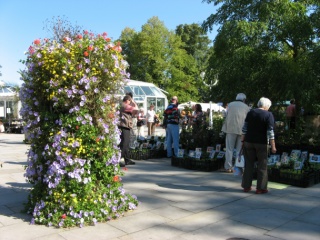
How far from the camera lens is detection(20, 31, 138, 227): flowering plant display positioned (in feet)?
12.9

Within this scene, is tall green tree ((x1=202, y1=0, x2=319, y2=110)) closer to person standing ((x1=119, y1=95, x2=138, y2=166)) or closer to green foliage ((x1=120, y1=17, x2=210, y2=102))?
person standing ((x1=119, y1=95, x2=138, y2=166))

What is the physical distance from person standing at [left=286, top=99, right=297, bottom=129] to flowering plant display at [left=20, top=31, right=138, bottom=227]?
20.6 feet

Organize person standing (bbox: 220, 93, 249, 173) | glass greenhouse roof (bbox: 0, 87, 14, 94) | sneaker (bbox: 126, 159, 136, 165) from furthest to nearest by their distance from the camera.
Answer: glass greenhouse roof (bbox: 0, 87, 14, 94) → sneaker (bbox: 126, 159, 136, 165) → person standing (bbox: 220, 93, 249, 173)

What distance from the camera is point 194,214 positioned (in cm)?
445

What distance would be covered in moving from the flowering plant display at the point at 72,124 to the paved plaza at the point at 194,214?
27cm

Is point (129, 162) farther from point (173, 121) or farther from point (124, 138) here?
point (173, 121)

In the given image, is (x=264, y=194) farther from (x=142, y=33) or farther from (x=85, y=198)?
(x=142, y=33)

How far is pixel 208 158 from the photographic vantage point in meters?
7.88

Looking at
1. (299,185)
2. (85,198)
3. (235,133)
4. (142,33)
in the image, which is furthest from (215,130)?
(142,33)

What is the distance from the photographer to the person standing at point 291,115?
9039 millimetres

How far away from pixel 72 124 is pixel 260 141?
3067 mm

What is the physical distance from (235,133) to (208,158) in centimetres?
140

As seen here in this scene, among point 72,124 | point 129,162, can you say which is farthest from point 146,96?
point 72,124

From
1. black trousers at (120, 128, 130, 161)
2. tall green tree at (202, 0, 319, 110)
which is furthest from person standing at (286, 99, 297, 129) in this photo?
black trousers at (120, 128, 130, 161)
